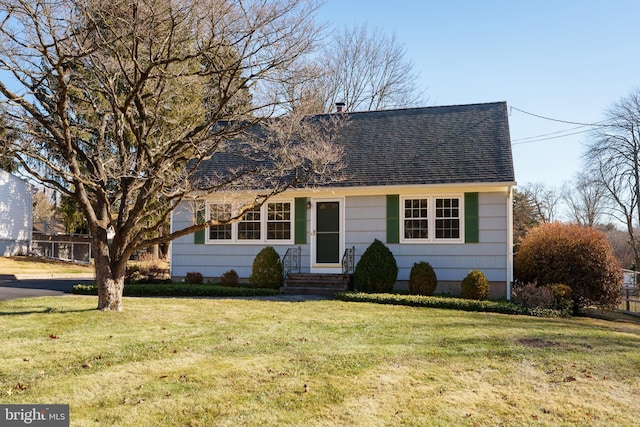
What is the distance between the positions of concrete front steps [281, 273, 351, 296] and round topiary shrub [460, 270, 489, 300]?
3114 millimetres

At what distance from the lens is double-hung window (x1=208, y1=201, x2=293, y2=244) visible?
1533cm

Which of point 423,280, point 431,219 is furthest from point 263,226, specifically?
point 423,280

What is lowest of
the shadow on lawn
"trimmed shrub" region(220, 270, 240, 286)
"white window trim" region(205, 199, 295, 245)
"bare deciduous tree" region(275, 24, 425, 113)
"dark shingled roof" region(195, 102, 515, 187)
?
the shadow on lawn

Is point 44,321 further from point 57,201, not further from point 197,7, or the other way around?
point 57,201

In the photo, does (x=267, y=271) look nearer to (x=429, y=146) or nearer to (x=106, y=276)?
(x=106, y=276)

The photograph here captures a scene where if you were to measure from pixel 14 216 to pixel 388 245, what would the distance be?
76.8 ft

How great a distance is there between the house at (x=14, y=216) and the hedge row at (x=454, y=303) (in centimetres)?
2329

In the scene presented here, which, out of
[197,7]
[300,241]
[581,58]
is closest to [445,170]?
[300,241]

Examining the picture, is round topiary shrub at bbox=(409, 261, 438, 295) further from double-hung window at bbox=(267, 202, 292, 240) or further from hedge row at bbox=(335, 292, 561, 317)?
double-hung window at bbox=(267, 202, 292, 240)

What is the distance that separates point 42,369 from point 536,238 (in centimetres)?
1199

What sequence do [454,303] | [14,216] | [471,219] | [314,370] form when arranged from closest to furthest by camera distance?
[314,370] < [454,303] < [471,219] < [14,216]

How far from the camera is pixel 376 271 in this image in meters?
13.3

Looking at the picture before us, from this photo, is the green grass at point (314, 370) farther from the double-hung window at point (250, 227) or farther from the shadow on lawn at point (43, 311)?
the double-hung window at point (250, 227)

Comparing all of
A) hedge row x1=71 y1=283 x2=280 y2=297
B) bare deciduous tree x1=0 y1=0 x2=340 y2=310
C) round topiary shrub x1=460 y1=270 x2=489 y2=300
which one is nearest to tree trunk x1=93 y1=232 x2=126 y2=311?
bare deciduous tree x1=0 y1=0 x2=340 y2=310
